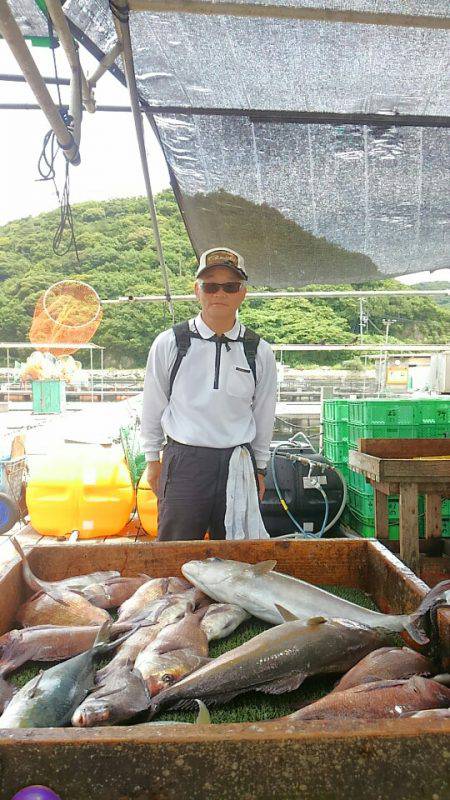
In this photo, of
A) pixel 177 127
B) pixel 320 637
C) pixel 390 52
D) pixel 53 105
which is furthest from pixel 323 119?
pixel 320 637

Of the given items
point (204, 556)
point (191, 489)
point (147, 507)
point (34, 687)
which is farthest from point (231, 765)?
point (147, 507)

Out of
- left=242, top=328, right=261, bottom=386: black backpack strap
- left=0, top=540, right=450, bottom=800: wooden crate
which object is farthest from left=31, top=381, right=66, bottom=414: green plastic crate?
left=0, top=540, right=450, bottom=800: wooden crate

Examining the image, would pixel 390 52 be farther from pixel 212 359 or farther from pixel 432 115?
pixel 212 359

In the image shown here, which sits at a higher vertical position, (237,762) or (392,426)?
(392,426)

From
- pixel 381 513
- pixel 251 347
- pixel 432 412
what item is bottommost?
pixel 381 513

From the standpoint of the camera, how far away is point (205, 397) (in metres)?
3.12

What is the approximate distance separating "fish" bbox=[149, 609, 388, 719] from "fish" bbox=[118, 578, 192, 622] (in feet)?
1.50

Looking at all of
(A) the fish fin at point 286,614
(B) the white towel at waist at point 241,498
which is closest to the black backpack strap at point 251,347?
(B) the white towel at waist at point 241,498

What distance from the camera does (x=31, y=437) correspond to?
862 centimetres

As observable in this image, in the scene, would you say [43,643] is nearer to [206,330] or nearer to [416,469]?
[206,330]

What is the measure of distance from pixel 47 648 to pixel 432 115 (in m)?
4.25

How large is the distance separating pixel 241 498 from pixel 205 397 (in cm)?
61

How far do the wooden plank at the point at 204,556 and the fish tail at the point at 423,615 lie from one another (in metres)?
0.66

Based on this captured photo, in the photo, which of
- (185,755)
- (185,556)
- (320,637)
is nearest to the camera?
(185,755)
